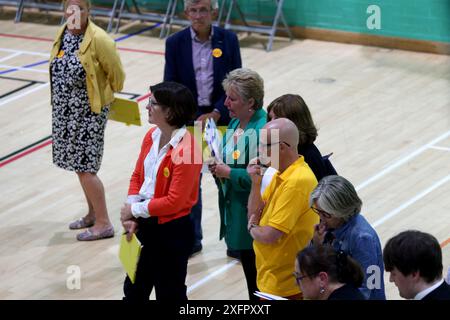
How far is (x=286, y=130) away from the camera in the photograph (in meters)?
5.52

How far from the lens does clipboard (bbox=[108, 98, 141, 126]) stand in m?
7.68

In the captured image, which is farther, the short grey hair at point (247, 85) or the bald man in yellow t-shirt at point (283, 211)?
the short grey hair at point (247, 85)

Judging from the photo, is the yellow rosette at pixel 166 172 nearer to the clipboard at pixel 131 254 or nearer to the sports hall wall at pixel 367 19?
the clipboard at pixel 131 254

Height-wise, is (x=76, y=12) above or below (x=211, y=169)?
above

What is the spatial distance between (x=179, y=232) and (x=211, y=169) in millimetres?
428

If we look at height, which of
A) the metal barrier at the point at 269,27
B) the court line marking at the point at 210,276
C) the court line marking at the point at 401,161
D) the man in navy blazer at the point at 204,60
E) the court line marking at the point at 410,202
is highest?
the man in navy blazer at the point at 204,60

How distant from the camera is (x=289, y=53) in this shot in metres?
13.3

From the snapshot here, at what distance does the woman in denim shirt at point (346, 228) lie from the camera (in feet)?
17.0

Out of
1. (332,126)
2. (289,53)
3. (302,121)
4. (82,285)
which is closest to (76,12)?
(82,285)

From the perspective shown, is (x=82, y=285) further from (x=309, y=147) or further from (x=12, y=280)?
(x=309, y=147)

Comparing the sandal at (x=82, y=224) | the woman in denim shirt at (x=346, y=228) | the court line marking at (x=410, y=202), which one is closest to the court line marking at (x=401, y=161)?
the court line marking at (x=410, y=202)

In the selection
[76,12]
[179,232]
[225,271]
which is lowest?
[225,271]

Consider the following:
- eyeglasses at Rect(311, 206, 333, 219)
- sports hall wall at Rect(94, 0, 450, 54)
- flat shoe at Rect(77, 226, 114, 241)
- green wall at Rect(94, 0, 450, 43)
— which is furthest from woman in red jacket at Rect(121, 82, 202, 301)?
green wall at Rect(94, 0, 450, 43)

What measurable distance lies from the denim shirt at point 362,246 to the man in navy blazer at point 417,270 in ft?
1.95
